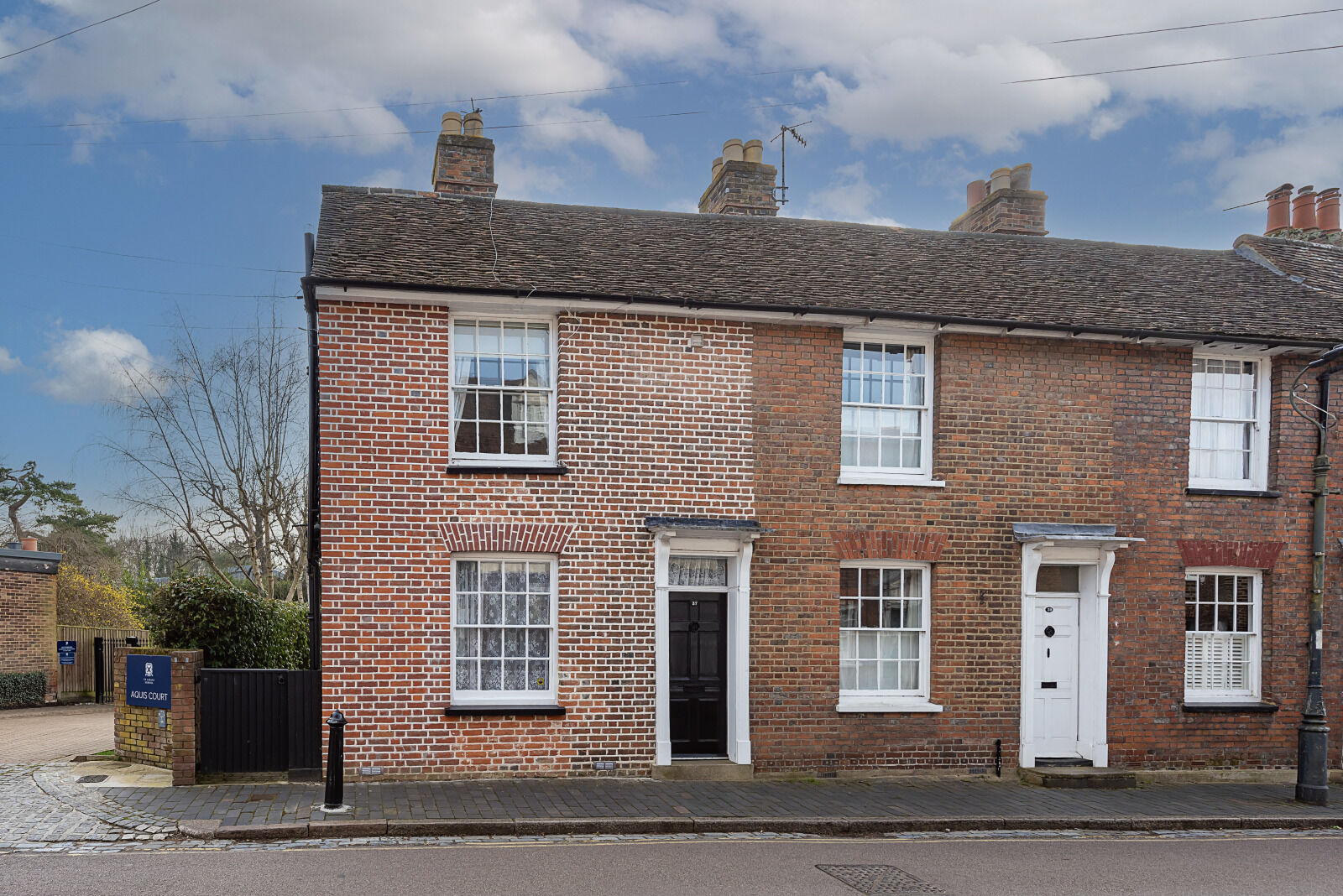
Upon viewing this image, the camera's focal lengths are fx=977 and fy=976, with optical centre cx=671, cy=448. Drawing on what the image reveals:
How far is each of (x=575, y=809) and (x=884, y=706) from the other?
437 cm

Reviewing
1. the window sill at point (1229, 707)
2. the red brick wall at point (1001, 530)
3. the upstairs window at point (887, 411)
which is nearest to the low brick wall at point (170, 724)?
the red brick wall at point (1001, 530)

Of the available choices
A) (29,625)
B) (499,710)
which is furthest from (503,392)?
(29,625)

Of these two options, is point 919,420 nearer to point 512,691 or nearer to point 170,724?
point 512,691

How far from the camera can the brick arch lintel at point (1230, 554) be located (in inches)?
510

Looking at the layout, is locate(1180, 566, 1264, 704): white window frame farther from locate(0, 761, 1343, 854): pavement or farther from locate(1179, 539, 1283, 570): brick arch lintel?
locate(0, 761, 1343, 854): pavement

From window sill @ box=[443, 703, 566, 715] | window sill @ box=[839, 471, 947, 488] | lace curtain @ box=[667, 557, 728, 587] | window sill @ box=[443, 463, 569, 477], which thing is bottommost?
window sill @ box=[443, 703, 566, 715]

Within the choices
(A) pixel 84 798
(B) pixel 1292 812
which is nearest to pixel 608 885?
(A) pixel 84 798

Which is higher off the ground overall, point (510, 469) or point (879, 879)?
point (510, 469)

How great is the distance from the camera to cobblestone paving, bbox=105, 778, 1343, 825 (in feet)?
31.2

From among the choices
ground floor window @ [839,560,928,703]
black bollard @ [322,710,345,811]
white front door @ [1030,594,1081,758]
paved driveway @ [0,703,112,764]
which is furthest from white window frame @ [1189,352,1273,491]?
paved driveway @ [0,703,112,764]

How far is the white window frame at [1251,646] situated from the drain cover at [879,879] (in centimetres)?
694

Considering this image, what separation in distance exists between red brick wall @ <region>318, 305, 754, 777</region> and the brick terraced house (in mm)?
37

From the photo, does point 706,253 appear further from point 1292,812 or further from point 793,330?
point 1292,812

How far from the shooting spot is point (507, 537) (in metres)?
11.4
